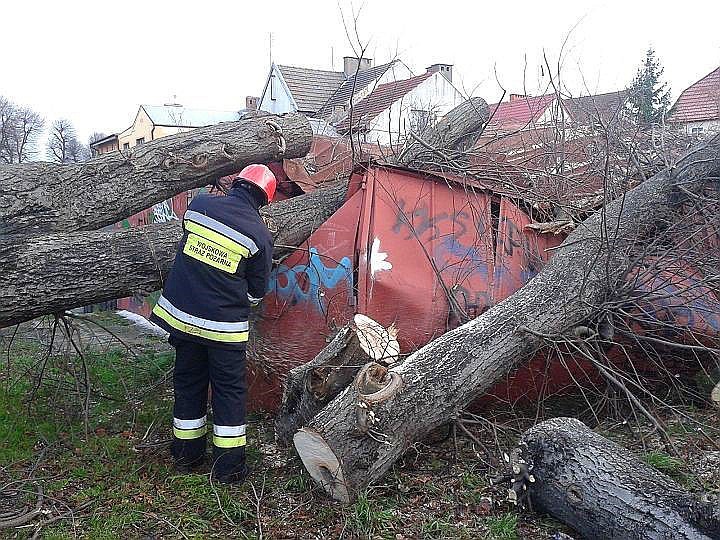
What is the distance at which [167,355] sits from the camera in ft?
19.9

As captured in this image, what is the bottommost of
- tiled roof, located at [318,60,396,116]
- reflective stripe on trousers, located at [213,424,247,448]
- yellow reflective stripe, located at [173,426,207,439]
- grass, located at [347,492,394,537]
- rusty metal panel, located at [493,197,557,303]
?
grass, located at [347,492,394,537]

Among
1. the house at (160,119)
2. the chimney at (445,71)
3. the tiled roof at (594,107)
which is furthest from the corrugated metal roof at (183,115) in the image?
the tiled roof at (594,107)

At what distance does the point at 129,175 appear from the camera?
15.0ft

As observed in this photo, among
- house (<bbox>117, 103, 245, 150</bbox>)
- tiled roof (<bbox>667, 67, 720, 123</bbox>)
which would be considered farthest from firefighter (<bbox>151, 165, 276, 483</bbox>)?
house (<bbox>117, 103, 245, 150</bbox>)

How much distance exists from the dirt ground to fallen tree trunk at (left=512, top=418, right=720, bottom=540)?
17cm

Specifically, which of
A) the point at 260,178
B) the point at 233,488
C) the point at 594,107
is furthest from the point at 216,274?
the point at 594,107

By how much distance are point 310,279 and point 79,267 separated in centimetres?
145

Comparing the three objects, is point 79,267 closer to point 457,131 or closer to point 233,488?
point 233,488

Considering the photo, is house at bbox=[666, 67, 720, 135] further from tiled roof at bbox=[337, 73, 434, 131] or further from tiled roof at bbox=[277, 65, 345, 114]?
tiled roof at bbox=[277, 65, 345, 114]

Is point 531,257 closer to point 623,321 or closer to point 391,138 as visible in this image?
point 623,321

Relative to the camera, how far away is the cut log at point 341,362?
3.67m

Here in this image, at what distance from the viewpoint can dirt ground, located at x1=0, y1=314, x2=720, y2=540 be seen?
3.29m

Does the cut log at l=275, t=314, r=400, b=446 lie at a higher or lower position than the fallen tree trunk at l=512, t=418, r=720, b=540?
higher

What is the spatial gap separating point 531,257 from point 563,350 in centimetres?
78
